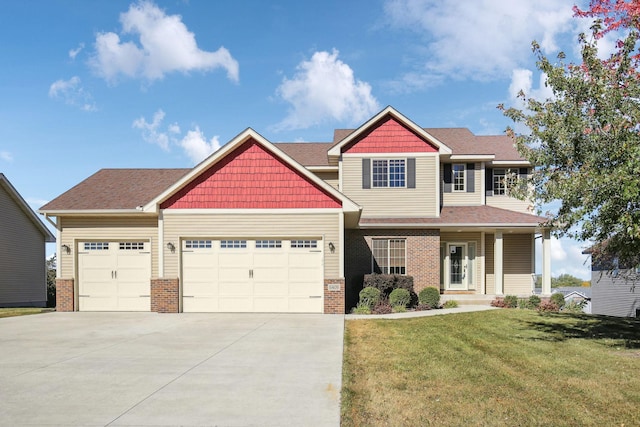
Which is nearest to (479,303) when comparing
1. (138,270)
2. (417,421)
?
(138,270)

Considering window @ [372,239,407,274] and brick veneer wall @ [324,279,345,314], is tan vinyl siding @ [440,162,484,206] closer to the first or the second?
window @ [372,239,407,274]

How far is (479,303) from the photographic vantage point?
21.2m

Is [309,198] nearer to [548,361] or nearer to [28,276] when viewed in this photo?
[548,361]

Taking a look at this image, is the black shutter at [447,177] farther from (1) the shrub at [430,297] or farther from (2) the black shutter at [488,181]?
(1) the shrub at [430,297]

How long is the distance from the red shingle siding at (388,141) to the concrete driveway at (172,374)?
9757mm

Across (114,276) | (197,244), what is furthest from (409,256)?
(114,276)

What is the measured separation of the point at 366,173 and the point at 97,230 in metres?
11.0

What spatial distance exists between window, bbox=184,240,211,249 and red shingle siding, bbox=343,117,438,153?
25.0 ft

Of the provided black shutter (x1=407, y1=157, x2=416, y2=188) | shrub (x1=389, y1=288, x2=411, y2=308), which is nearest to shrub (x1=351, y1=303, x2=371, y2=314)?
shrub (x1=389, y1=288, x2=411, y2=308)

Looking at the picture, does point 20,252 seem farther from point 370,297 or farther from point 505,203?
point 505,203

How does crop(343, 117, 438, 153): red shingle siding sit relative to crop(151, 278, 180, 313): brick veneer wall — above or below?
above

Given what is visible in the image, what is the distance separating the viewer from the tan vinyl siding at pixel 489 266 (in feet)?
76.1

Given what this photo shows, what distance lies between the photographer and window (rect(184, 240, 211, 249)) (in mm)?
17812

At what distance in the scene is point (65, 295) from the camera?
19.0 m
